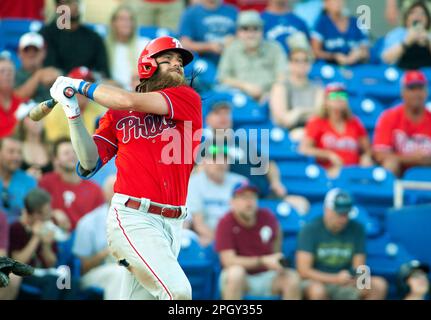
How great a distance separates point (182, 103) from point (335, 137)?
5131mm

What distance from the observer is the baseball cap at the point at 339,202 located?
10.6m

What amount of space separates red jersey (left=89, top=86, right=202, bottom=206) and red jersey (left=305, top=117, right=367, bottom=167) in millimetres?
4825

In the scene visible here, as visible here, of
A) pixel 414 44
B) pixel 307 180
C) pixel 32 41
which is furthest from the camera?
pixel 414 44

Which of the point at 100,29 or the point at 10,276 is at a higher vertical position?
the point at 100,29

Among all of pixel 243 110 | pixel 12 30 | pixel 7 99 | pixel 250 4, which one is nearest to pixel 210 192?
pixel 243 110

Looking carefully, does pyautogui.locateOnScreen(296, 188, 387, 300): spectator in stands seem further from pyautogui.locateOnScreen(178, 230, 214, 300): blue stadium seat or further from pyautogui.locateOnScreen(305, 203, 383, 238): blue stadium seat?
pyautogui.locateOnScreen(178, 230, 214, 300): blue stadium seat

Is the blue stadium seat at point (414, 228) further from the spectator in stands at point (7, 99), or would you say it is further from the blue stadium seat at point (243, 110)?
the spectator in stands at point (7, 99)

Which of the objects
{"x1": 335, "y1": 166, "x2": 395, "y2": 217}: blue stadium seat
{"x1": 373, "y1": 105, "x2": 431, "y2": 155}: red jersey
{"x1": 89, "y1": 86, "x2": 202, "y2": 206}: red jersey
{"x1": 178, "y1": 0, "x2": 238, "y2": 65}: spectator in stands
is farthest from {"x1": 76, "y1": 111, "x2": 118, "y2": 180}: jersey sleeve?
{"x1": 178, "y1": 0, "x2": 238, "y2": 65}: spectator in stands

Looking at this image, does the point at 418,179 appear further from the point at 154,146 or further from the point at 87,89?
the point at 87,89

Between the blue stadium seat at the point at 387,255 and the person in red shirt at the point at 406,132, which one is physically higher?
the person in red shirt at the point at 406,132

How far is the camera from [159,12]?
1357 cm

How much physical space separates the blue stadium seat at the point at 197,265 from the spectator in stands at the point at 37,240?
105 cm

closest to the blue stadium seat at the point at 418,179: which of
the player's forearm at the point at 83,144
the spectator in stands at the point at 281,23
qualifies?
the spectator in stands at the point at 281,23

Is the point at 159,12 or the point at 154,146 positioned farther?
the point at 159,12
